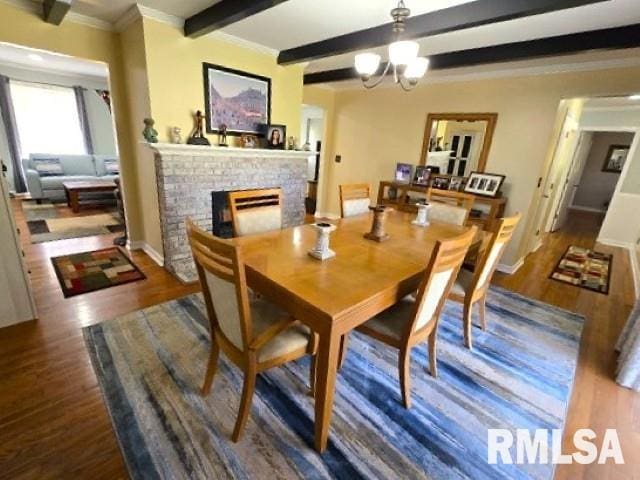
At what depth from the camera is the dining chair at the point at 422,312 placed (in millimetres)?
1405

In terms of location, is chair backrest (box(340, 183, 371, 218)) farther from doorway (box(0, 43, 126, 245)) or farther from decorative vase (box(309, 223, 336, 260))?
doorway (box(0, 43, 126, 245))

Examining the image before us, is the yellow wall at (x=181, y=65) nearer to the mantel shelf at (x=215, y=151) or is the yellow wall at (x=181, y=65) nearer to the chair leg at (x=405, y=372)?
the mantel shelf at (x=215, y=151)

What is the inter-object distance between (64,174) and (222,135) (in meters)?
4.69

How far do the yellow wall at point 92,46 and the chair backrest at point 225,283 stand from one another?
104 inches

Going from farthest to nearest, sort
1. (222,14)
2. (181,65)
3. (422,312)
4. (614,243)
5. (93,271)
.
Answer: (614,243), (93,271), (181,65), (222,14), (422,312)

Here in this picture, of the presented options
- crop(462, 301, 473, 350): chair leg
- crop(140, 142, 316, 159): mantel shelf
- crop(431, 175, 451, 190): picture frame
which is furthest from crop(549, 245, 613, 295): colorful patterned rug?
crop(140, 142, 316, 159): mantel shelf

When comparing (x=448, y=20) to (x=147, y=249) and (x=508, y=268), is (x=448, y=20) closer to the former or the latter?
(x=508, y=268)

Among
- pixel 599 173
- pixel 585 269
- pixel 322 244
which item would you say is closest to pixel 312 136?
pixel 585 269

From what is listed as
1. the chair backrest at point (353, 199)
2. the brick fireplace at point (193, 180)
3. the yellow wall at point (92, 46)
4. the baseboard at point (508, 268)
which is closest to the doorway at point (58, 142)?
the yellow wall at point (92, 46)

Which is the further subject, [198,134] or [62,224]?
[62,224]

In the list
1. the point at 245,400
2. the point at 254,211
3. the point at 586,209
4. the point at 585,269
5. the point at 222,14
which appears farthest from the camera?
the point at 586,209

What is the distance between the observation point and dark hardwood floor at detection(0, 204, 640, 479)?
4.42ft

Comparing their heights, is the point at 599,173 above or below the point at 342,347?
above

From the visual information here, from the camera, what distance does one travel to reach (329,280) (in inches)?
56.3
